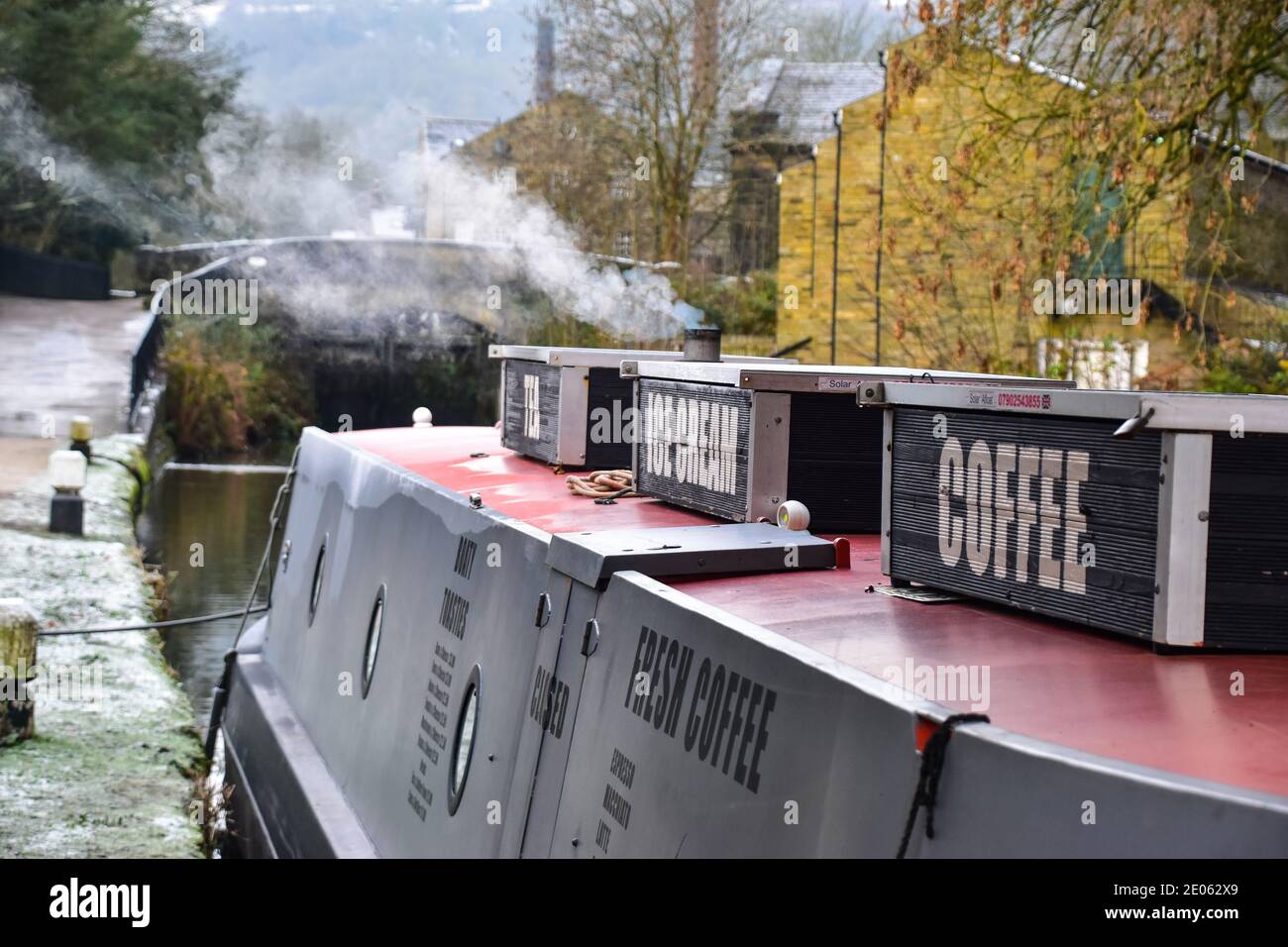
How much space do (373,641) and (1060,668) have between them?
3673 millimetres

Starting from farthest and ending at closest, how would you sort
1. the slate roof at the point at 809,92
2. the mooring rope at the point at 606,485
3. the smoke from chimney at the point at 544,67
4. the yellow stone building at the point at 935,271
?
the slate roof at the point at 809,92, the smoke from chimney at the point at 544,67, the yellow stone building at the point at 935,271, the mooring rope at the point at 606,485

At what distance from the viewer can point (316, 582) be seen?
23.5 feet

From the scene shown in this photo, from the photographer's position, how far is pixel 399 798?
506cm

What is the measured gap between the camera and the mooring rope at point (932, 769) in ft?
7.27

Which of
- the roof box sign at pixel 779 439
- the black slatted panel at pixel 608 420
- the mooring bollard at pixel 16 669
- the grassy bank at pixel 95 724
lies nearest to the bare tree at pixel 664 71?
the grassy bank at pixel 95 724

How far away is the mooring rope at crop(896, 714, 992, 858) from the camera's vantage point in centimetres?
222

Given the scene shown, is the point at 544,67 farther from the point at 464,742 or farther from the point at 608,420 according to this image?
the point at 464,742

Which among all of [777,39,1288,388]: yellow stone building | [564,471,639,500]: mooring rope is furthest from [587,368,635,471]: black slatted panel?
[777,39,1288,388]: yellow stone building

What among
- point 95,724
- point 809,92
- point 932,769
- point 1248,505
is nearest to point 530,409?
point 95,724

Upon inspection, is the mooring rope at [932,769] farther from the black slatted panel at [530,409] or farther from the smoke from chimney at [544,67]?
the smoke from chimney at [544,67]

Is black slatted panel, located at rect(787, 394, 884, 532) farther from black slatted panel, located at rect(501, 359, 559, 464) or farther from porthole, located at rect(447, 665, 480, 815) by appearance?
black slatted panel, located at rect(501, 359, 559, 464)

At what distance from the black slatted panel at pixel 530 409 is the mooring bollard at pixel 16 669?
8.92 feet

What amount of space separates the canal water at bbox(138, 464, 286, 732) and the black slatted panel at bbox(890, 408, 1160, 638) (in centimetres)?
688
